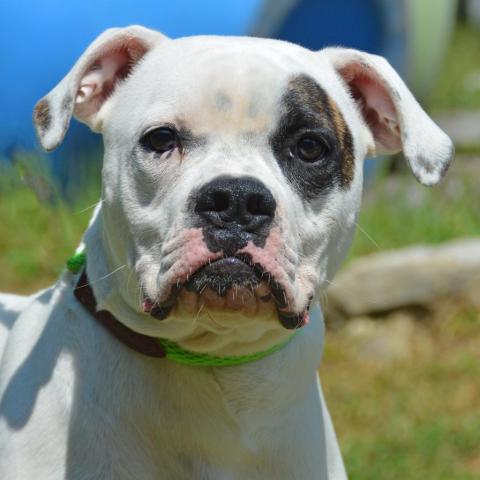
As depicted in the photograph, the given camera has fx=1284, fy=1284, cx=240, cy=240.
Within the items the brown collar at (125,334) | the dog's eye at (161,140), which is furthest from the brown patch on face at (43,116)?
the brown collar at (125,334)

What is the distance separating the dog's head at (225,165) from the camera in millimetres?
2963

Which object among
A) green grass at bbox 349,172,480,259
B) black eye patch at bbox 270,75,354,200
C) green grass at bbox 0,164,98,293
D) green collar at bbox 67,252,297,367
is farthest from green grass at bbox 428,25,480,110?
green collar at bbox 67,252,297,367

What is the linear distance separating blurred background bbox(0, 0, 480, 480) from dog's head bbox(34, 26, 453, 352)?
2.06 feet

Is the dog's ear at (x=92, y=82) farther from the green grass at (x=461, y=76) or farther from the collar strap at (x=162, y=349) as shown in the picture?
the green grass at (x=461, y=76)

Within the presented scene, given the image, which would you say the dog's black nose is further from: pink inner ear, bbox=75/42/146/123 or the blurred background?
the blurred background

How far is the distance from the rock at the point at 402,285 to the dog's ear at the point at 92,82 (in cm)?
283

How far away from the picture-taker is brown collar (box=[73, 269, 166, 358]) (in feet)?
10.7

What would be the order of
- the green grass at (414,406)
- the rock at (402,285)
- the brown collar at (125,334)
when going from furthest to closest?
the rock at (402,285) → the green grass at (414,406) → the brown collar at (125,334)

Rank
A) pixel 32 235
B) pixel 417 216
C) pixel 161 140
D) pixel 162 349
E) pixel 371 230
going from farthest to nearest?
pixel 417 216
pixel 371 230
pixel 32 235
pixel 162 349
pixel 161 140

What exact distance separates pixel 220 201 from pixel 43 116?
2.21 ft

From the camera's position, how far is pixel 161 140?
124 inches

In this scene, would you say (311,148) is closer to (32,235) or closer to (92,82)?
(92,82)

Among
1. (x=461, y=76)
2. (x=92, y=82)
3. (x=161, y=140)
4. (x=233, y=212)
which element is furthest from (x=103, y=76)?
(x=461, y=76)

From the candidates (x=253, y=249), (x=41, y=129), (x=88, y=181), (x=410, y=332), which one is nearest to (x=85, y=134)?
(x=88, y=181)
